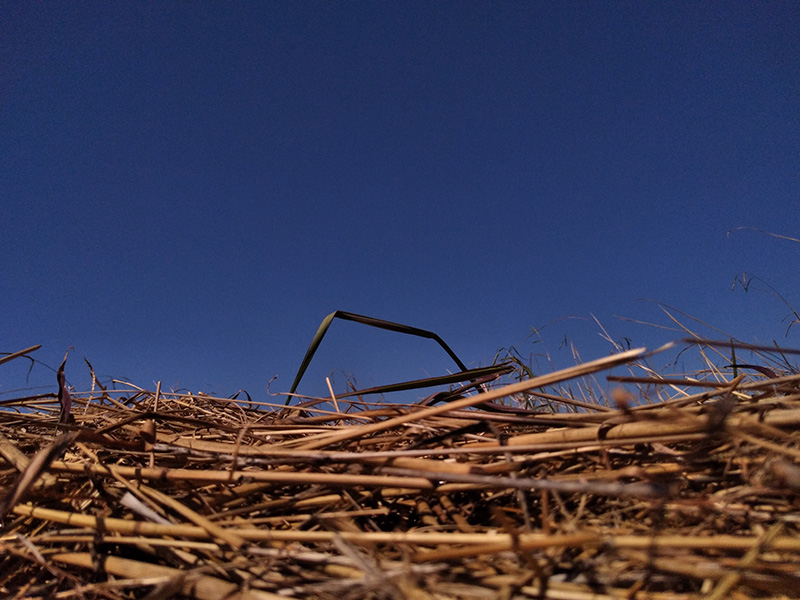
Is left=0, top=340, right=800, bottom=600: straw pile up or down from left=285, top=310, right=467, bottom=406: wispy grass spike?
down

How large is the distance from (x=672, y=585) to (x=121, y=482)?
3.04 ft

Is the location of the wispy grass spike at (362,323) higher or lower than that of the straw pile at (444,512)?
higher

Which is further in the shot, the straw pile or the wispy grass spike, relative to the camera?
the wispy grass spike

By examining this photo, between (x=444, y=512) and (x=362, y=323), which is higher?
(x=362, y=323)

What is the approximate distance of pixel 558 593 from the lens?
0.58 meters

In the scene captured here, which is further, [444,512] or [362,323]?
[362,323]

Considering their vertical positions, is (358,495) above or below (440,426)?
below

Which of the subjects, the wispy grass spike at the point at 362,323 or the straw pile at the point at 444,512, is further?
the wispy grass spike at the point at 362,323

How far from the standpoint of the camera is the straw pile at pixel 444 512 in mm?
591

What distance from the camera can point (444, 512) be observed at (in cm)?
85

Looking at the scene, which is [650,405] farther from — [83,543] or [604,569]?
[83,543]

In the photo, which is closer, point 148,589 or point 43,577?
point 148,589

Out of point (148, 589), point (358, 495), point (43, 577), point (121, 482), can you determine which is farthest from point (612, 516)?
point (43, 577)

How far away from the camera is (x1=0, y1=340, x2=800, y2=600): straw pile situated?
591 millimetres
